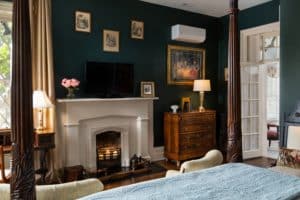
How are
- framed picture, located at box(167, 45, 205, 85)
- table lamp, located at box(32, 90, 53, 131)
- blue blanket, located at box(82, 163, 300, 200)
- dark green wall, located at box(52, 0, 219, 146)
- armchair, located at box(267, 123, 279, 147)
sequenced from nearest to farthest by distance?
blue blanket, located at box(82, 163, 300, 200) < table lamp, located at box(32, 90, 53, 131) < dark green wall, located at box(52, 0, 219, 146) < framed picture, located at box(167, 45, 205, 85) < armchair, located at box(267, 123, 279, 147)

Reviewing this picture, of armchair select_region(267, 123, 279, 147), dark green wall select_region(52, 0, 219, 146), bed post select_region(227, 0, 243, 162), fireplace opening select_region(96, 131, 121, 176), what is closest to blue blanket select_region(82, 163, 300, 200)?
bed post select_region(227, 0, 243, 162)

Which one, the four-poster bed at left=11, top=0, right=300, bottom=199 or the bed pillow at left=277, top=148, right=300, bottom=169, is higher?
the four-poster bed at left=11, top=0, right=300, bottom=199

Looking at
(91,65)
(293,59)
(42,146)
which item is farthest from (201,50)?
(42,146)

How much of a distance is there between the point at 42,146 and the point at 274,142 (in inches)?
187

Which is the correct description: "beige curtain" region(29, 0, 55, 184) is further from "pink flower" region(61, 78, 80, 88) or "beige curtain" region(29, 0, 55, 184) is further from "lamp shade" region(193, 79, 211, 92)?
"lamp shade" region(193, 79, 211, 92)

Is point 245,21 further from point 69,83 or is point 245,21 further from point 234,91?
point 69,83

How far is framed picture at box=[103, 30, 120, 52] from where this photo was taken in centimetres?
437

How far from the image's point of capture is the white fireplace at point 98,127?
390 cm

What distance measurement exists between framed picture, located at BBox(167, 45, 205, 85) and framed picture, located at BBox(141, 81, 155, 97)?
17.6 inches

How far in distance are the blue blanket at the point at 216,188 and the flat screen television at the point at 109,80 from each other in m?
2.62

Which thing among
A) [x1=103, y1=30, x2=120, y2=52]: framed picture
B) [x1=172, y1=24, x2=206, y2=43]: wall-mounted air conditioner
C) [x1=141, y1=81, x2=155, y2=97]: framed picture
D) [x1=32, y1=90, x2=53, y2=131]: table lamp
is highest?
[x1=172, y1=24, x2=206, y2=43]: wall-mounted air conditioner

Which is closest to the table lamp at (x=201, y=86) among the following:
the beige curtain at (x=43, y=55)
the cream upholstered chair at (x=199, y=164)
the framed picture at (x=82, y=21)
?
the framed picture at (x=82, y=21)

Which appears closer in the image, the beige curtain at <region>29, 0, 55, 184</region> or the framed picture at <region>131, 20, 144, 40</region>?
the beige curtain at <region>29, 0, 55, 184</region>

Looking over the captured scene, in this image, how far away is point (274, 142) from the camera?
564 centimetres
